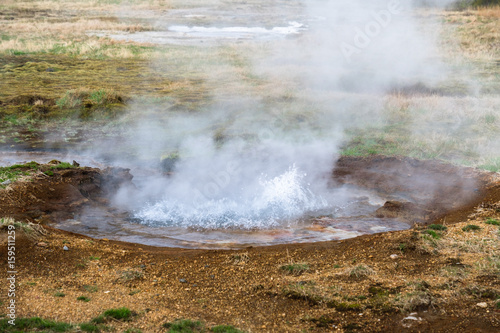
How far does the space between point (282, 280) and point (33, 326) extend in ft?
8.67

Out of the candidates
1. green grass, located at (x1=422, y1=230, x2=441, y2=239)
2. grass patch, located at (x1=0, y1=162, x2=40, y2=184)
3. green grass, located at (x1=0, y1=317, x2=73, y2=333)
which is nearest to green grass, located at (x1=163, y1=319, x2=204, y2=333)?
green grass, located at (x1=0, y1=317, x2=73, y2=333)

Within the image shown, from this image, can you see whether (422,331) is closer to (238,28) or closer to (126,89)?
(126,89)

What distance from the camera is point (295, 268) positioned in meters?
5.64

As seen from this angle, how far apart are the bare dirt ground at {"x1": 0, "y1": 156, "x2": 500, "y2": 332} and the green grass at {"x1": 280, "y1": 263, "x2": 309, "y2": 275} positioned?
2cm

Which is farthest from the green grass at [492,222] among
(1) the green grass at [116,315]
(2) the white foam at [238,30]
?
(2) the white foam at [238,30]

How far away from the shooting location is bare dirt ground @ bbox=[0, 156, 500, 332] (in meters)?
4.55

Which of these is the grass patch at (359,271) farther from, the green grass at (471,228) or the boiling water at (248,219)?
the green grass at (471,228)

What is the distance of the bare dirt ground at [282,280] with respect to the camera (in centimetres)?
455

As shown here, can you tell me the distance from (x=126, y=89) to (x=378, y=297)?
568 inches

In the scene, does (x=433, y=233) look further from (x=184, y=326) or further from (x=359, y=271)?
(x=184, y=326)

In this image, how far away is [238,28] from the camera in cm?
3178

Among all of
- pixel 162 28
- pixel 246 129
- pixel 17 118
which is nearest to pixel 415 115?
pixel 246 129

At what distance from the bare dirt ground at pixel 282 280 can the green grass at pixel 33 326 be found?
0.16 metres

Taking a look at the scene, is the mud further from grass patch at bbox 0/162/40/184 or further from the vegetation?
the vegetation
